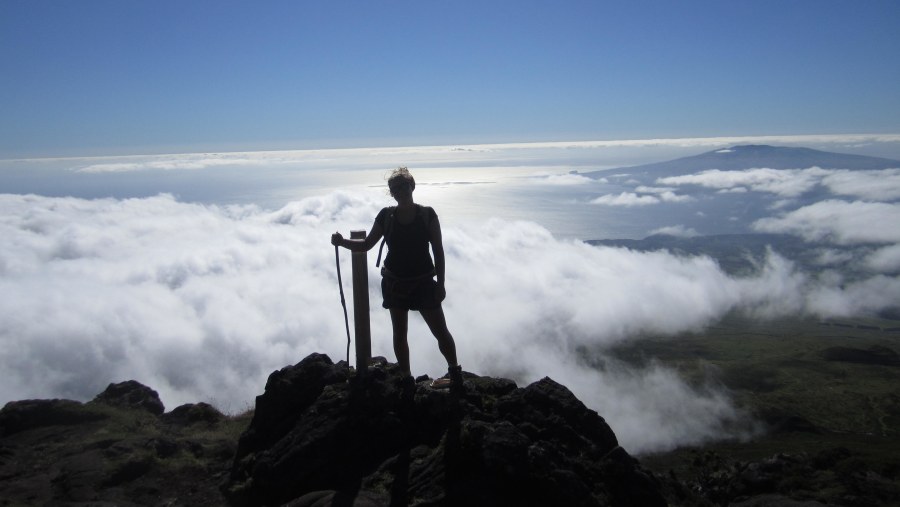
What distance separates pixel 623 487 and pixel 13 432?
1347 centimetres

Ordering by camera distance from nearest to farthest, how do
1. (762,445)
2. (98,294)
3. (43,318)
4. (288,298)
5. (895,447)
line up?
(895,447)
(762,445)
(43,318)
(98,294)
(288,298)

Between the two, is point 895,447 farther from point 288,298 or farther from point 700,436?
point 288,298

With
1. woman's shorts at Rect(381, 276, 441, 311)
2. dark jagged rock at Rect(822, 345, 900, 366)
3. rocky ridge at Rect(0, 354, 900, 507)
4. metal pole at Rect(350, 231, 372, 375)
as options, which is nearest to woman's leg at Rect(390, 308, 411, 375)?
woman's shorts at Rect(381, 276, 441, 311)

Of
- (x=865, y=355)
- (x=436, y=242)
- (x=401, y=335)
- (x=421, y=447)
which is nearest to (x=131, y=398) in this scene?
(x=401, y=335)

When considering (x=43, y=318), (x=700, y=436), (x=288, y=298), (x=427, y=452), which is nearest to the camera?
(x=427, y=452)

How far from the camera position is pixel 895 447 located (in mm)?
91812

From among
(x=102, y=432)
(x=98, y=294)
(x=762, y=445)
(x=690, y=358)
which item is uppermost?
(x=102, y=432)

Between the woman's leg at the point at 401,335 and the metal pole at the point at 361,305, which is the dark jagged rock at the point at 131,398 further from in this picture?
the woman's leg at the point at 401,335

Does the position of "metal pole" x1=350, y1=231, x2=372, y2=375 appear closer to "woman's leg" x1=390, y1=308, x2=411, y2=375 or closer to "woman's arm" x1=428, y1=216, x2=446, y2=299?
"woman's leg" x1=390, y1=308, x2=411, y2=375

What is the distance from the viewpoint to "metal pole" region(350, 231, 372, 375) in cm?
917

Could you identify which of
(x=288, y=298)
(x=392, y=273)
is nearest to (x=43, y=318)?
(x=288, y=298)

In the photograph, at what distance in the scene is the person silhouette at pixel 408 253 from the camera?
849 cm

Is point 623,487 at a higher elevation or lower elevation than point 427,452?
lower

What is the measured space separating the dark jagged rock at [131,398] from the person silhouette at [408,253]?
11.5 m
